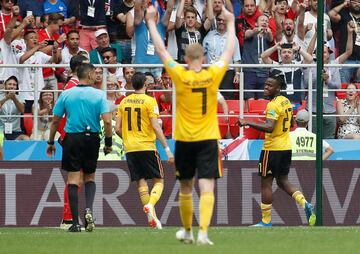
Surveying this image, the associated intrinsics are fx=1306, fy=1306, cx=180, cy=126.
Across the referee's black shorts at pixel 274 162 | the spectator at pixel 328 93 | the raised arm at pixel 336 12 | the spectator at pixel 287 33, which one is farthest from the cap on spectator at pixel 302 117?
the raised arm at pixel 336 12

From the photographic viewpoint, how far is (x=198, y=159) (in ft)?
46.0

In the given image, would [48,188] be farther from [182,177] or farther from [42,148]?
[182,177]

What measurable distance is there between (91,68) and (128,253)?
4.51 meters

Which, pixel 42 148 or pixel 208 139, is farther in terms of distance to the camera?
pixel 42 148

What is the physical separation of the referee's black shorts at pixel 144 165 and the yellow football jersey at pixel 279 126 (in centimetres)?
200

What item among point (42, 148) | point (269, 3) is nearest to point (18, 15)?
point (42, 148)

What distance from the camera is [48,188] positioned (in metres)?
21.4

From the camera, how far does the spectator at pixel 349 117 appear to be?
23.2 metres

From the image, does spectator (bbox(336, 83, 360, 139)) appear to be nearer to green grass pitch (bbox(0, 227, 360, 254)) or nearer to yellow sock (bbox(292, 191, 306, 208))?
yellow sock (bbox(292, 191, 306, 208))

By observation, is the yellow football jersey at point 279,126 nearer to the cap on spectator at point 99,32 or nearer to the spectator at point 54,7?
the cap on spectator at point 99,32

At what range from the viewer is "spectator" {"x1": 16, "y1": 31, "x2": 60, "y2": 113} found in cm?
2273

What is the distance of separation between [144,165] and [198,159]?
5242 mm

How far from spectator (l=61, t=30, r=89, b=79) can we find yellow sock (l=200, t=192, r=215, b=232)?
34.1 ft

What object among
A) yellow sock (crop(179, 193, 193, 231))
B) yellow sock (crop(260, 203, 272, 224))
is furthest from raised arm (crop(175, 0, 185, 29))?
yellow sock (crop(179, 193, 193, 231))
